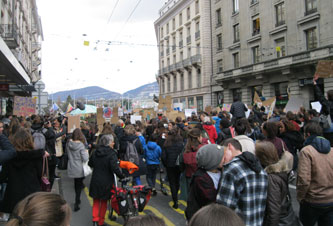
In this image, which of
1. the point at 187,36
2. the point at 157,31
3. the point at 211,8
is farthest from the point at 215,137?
the point at 157,31

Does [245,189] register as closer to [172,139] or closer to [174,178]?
[172,139]

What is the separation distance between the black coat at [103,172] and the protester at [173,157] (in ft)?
4.64

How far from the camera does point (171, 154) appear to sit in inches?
235

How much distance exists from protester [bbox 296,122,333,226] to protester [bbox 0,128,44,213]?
3.77m

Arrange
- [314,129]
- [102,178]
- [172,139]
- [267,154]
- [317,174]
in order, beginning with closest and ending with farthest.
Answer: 1. [267,154]
2. [317,174]
3. [314,129]
4. [102,178]
5. [172,139]

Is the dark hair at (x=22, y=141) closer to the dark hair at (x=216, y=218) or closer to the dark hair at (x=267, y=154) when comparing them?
the dark hair at (x=267, y=154)

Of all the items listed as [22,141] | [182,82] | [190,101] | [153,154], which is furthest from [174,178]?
[182,82]

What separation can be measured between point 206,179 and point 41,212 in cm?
178

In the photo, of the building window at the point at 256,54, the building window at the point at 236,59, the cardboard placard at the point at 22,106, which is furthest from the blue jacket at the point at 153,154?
the building window at the point at 236,59

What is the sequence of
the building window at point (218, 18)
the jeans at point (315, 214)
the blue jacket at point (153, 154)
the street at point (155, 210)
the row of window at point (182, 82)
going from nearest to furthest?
the jeans at point (315, 214), the street at point (155, 210), the blue jacket at point (153, 154), the building window at point (218, 18), the row of window at point (182, 82)

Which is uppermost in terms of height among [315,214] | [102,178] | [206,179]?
[206,179]

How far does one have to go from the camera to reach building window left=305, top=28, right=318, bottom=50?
72.9 feet

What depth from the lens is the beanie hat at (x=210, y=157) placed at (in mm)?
2910

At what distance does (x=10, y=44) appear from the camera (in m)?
17.8
